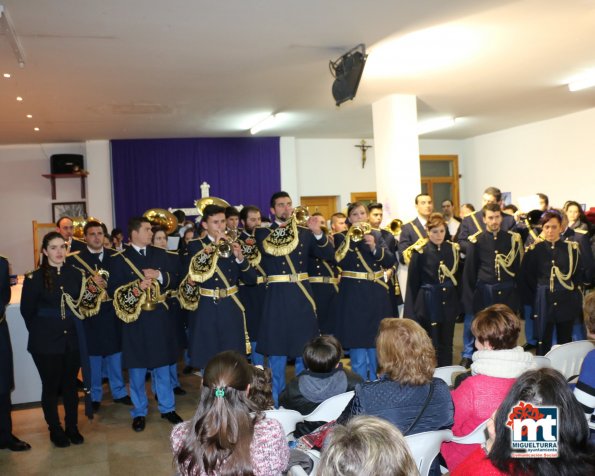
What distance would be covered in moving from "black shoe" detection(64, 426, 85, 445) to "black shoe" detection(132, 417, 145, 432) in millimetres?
382

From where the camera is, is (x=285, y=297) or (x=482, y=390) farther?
(x=285, y=297)

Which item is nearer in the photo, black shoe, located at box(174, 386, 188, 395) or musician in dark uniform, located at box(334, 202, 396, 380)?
musician in dark uniform, located at box(334, 202, 396, 380)

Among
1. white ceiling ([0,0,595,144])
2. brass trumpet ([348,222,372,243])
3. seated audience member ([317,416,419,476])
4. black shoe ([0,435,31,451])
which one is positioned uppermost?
white ceiling ([0,0,595,144])

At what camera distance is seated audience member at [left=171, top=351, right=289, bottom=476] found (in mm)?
1892

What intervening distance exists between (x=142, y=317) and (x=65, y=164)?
732 centimetres

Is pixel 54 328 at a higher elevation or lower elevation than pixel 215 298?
lower

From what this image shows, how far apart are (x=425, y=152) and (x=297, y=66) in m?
7.38

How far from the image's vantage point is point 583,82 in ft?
26.2

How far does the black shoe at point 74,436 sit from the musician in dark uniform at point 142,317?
399 mm

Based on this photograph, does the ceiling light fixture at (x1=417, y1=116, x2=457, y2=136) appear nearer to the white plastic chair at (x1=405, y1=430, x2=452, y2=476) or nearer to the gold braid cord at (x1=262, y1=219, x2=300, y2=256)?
the gold braid cord at (x1=262, y1=219, x2=300, y2=256)

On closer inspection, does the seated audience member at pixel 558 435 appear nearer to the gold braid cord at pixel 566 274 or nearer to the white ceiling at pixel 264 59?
the white ceiling at pixel 264 59

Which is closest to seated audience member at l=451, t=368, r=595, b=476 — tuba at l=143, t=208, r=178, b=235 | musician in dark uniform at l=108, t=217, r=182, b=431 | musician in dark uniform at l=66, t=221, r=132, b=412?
musician in dark uniform at l=108, t=217, r=182, b=431

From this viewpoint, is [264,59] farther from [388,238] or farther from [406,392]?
[406,392]

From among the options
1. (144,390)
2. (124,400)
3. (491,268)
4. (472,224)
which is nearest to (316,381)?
(144,390)
